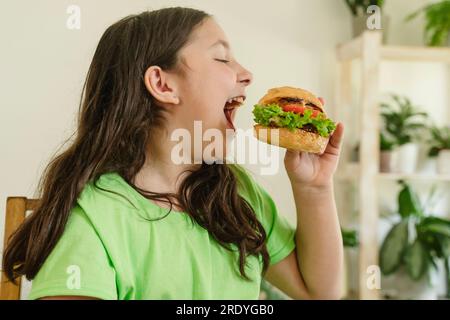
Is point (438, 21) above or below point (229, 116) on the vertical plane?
above

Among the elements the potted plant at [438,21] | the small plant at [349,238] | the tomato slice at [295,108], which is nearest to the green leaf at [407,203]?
the small plant at [349,238]

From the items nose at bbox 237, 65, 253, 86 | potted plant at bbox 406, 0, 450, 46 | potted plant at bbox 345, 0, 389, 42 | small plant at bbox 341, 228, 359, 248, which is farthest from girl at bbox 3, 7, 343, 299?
potted plant at bbox 406, 0, 450, 46

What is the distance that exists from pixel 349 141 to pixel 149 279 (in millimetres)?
1124

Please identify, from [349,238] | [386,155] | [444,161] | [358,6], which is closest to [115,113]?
[358,6]

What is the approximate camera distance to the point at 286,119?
0.69 meters

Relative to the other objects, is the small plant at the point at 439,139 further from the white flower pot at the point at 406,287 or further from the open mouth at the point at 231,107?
the open mouth at the point at 231,107

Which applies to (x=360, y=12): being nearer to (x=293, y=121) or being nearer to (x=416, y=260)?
(x=293, y=121)

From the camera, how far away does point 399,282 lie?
1736 mm

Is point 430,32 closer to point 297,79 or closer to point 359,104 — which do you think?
point 359,104

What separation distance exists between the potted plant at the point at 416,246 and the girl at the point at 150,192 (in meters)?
0.93

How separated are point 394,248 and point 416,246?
0.06 meters

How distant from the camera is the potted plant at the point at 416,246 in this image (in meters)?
1.62

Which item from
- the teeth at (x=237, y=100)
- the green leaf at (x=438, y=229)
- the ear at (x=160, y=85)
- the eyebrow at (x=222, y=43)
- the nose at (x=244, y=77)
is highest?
the eyebrow at (x=222, y=43)

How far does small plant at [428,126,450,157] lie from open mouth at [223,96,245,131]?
116 centimetres
